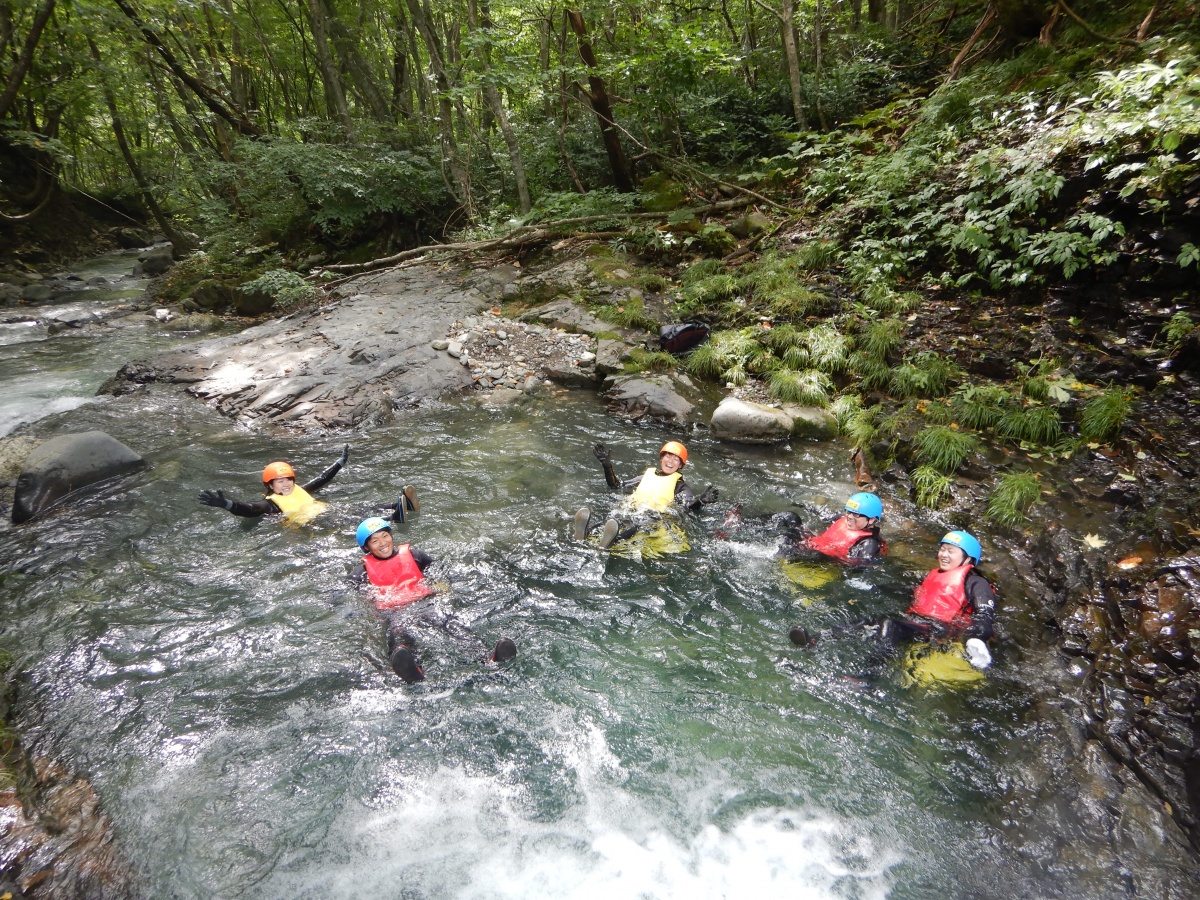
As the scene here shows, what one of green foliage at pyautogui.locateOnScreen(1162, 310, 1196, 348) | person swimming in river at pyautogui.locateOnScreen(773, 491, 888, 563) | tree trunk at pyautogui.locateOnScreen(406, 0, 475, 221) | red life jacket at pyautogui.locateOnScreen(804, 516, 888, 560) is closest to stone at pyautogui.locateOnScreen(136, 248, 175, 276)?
tree trunk at pyautogui.locateOnScreen(406, 0, 475, 221)

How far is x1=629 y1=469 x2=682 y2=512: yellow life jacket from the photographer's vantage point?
6.11 metres

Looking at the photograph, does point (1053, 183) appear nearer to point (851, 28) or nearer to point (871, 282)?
point (871, 282)

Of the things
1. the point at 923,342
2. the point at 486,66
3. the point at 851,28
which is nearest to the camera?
the point at 923,342

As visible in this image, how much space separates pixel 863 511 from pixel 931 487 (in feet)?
4.91

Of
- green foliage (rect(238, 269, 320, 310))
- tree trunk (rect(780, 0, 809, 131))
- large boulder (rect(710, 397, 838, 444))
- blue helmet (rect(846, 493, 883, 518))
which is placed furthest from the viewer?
green foliage (rect(238, 269, 320, 310))

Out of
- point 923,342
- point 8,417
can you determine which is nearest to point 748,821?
point 923,342

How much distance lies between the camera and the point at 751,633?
475 cm

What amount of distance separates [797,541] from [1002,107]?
24.9 ft

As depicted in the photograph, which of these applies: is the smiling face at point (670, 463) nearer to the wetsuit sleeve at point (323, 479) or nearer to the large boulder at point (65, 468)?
the wetsuit sleeve at point (323, 479)

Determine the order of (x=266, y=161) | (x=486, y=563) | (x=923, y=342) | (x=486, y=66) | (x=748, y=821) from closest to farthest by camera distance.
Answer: (x=748, y=821)
(x=486, y=563)
(x=923, y=342)
(x=486, y=66)
(x=266, y=161)

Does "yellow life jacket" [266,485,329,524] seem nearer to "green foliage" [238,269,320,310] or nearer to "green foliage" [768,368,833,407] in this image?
"green foliage" [768,368,833,407]

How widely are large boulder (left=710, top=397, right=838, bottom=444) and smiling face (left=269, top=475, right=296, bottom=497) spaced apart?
5.18 meters

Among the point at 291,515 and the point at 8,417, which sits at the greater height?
the point at 8,417

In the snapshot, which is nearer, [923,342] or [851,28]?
[923,342]
